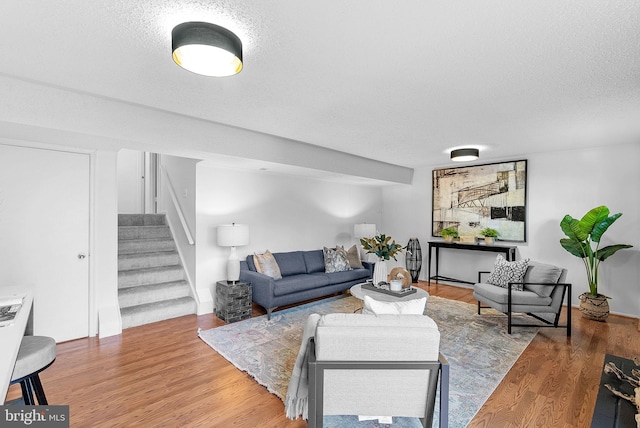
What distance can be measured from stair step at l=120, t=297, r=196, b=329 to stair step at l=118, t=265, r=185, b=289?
14.4 inches

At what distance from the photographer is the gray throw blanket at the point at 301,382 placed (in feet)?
6.26

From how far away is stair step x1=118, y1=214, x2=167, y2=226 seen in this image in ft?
17.1

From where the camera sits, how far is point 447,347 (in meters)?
3.19

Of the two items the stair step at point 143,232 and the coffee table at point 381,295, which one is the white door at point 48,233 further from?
the coffee table at point 381,295

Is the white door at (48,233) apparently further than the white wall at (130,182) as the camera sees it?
No

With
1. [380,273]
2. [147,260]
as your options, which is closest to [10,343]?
[147,260]

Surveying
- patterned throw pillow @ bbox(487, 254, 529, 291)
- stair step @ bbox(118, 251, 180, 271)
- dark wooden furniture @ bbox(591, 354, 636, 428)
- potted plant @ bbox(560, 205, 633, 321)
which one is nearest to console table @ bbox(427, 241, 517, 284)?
potted plant @ bbox(560, 205, 633, 321)

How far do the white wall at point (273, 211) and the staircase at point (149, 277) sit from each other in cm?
40

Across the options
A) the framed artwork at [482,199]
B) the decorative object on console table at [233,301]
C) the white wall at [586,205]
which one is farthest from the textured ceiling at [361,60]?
the decorative object on console table at [233,301]

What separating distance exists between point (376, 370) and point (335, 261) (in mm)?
3582

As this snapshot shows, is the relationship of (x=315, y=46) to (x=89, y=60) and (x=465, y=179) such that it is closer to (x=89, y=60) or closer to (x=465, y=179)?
(x=89, y=60)

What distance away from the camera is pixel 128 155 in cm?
632

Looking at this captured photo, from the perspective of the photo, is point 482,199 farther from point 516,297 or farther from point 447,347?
point 447,347

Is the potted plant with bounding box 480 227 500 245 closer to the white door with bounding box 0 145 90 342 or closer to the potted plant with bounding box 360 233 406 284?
the potted plant with bounding box 360 233 406 284
